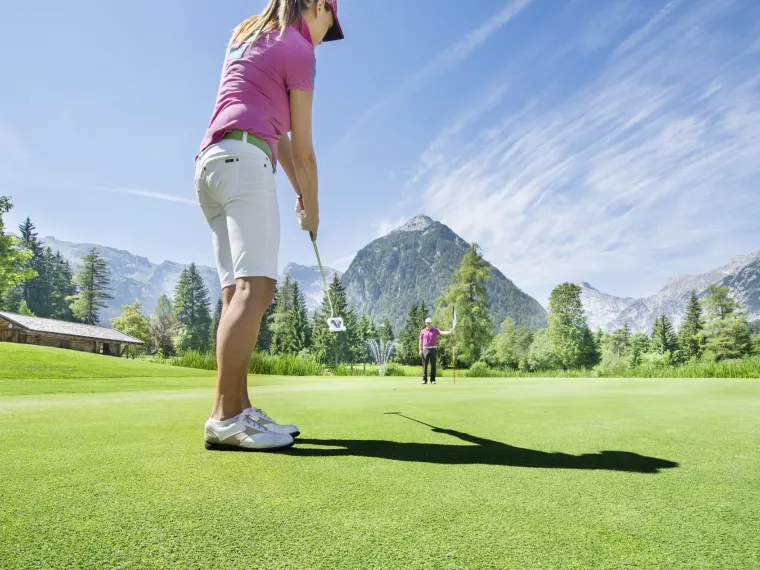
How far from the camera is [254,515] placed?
4.32 feet

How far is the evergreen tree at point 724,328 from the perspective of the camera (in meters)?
58.7

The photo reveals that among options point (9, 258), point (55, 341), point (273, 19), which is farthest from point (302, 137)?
point (55, 341)

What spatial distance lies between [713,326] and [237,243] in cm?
7351

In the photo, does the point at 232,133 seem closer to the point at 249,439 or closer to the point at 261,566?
the point at 249,439

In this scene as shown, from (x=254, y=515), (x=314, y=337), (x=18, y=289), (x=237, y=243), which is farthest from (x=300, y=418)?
(x=18, y=289)

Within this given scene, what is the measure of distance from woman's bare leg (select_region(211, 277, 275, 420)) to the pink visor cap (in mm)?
2007

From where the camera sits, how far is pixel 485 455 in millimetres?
2199

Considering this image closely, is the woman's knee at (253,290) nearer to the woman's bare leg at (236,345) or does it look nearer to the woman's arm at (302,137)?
the woman's bare leg at (236,345)

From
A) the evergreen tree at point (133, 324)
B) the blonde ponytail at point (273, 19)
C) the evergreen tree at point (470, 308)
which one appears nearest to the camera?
the blonde ponytail at point (273, 19)

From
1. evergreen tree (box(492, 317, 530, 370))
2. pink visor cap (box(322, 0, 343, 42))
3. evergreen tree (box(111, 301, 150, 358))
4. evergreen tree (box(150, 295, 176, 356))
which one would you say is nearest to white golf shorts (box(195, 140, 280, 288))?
pink visor cap (box(322, 0, 343, 42))

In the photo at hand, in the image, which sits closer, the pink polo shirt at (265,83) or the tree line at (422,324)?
the pink polo shirt at (265,83)

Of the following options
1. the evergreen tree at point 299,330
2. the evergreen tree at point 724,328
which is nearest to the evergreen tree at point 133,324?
the evergreen tree at point 299,330

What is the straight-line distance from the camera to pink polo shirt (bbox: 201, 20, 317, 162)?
2625 mm

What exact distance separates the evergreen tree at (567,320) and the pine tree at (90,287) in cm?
6981
